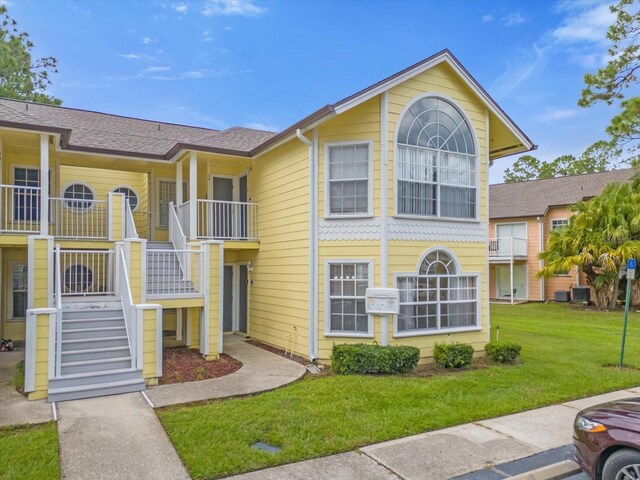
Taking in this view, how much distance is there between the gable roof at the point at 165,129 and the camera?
9.16 m

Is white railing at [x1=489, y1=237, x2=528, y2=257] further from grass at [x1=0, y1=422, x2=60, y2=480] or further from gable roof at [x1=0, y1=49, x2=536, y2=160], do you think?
grass at [x1=0, y1=422, x2=60, y2=480]

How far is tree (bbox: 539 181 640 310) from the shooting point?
1853 cm

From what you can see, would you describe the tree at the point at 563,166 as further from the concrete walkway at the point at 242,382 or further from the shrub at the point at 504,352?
the concrete walkway at the point at 242,382

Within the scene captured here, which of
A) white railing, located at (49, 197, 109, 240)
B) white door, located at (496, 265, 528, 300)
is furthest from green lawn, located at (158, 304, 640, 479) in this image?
white door, located at (496, 265, 528, 300)

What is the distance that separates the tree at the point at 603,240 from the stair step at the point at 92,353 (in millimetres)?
18492

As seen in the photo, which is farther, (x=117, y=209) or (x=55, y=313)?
(x=117, y=209)

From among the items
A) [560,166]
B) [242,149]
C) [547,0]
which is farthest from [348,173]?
[560,166]

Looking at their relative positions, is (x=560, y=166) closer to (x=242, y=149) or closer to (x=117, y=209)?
(x=242, y=149)

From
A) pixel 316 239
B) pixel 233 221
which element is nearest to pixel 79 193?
pixel 233 221

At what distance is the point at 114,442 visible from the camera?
202 inches

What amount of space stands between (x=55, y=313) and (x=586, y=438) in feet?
23.7

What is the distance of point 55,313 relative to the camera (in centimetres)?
700

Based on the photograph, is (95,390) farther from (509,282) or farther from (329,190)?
(509,282)

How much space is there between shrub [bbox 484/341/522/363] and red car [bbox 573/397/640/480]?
519 centimetres
